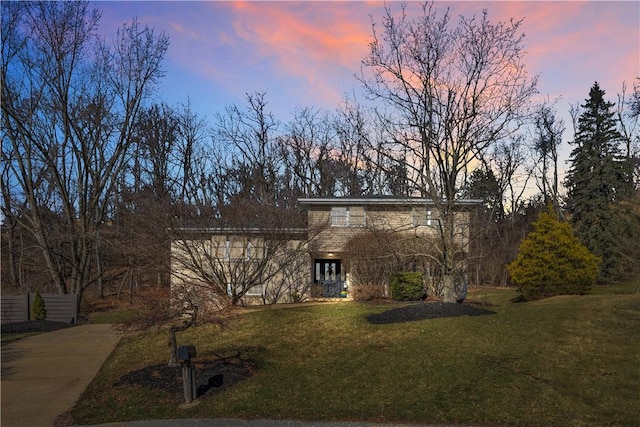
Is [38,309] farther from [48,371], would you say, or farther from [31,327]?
[48,371]

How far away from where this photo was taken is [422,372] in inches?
334

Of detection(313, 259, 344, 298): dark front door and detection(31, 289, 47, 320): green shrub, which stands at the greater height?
detection(313, 259, 344, 298): dark front door

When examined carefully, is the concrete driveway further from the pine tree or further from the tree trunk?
the pine tree

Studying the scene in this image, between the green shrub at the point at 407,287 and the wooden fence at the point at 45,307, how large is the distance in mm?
12625

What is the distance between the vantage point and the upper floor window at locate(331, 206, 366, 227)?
24469 mm

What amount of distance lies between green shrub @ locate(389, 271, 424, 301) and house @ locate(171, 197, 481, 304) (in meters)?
0.78

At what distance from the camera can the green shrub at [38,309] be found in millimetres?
18484

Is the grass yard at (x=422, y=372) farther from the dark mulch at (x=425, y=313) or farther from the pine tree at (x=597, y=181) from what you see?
the pine tree at (x=597, y=181)

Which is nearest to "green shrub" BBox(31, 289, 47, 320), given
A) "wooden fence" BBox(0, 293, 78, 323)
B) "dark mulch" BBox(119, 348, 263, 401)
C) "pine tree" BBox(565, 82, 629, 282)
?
"wooden fence" BBox(0, 293, 78, 323)

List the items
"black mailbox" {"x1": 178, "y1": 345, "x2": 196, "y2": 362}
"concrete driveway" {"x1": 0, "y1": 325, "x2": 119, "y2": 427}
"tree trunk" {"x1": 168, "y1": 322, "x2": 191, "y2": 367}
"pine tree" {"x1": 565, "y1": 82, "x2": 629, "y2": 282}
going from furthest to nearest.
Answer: "pine tree" {"x1": 565, "y1": 82, "x2": 629, "y2": 282}, "tree trunk" {"x1": 168, "y1": 322, "x2": 191, "y2": 367}, "concrete driveway" {"x1": 0, "y1": 325, "x2": 119, "y2": 427}, "black mailbox" {"x1": 178, "y1": 345, "x2": 196, "y2": 362}

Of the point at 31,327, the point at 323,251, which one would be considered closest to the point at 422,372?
the point at 31,327

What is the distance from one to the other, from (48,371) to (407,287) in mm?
12182

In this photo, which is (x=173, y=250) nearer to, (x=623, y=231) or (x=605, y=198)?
(x=623, y=231)

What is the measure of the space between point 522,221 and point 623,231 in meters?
21.4
